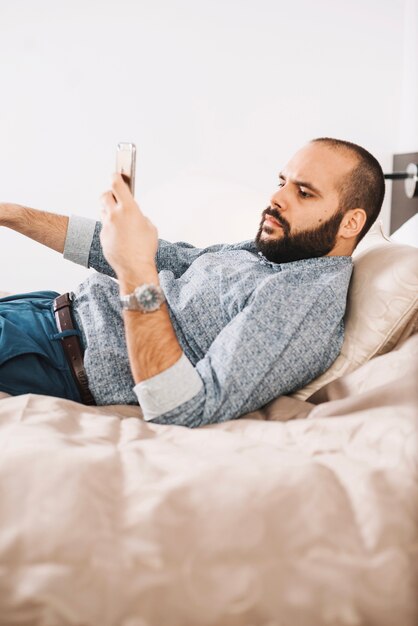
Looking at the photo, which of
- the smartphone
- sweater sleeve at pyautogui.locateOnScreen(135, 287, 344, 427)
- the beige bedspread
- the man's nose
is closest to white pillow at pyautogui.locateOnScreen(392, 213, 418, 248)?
the man's nose

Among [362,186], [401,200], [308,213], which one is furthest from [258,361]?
[401,200]

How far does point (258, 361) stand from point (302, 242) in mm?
427

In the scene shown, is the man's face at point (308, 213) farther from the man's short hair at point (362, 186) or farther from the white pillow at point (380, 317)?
the white pillow at point (380, 317)

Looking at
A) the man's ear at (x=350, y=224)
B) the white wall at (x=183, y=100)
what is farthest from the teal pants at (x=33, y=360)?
the white wall at (x=183, y=100)

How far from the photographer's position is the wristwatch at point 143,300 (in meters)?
0.95

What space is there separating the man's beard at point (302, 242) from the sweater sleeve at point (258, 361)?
0.24 metres

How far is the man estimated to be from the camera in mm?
939

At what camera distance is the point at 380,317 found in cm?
107

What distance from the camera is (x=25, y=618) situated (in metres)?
0.57

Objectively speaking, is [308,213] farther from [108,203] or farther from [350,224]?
[108,203]

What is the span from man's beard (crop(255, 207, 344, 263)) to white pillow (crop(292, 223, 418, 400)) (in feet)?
0.63

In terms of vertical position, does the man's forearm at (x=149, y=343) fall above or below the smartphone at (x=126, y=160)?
below

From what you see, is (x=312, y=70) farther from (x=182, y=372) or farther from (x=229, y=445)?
(x=229, y=445)

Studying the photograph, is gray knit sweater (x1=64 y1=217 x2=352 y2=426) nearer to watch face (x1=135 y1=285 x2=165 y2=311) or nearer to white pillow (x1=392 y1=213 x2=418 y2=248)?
watch face (x1=135 y1=285 x2=165 y2=311)
